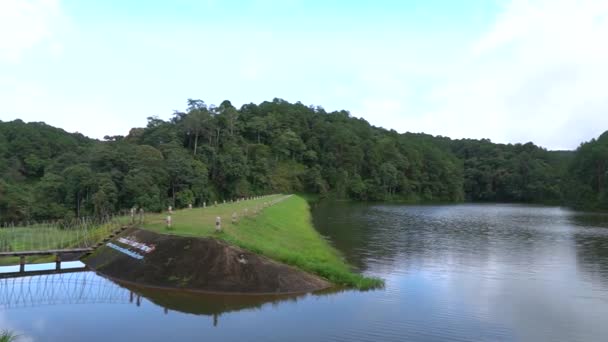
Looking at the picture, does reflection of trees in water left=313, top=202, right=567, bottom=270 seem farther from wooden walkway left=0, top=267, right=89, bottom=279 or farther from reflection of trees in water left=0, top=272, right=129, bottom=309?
wooden walkway left=0, top=267, right=89, bottom=279

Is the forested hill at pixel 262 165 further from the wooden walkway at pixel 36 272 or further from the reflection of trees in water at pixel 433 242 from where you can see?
the wooden walkway at pixel 36 272

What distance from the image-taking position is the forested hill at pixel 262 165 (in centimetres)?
6353

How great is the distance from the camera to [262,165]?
113m

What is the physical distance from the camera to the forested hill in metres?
63.5

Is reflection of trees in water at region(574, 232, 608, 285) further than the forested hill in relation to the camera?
No

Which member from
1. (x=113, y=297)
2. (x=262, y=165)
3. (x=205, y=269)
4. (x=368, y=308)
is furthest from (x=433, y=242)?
(x=262, y=165)

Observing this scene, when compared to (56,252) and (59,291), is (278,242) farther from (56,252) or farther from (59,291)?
(59,291)

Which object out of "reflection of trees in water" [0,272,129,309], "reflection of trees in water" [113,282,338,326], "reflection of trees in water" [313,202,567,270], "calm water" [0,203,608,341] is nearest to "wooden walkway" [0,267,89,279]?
"reflection of trees in water" [0,272,129,309]

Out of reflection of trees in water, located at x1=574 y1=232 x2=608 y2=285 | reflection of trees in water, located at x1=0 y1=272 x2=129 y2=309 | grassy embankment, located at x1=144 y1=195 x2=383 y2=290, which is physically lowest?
reflection of trees in water, located at x1=0 y1=272 x2=129 y2=309

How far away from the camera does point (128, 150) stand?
68125 millimetres

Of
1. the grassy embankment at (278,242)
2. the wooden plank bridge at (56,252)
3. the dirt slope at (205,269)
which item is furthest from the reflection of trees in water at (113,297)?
the grassy embankment at (278,242)

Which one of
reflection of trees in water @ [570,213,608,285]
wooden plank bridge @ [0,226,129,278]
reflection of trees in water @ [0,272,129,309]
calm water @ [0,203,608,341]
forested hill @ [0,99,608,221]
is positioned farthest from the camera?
forested hill @ [0,99,608,221]

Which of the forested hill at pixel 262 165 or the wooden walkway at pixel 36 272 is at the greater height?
the forested hill at pixel 262 165

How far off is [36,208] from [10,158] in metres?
42.5
